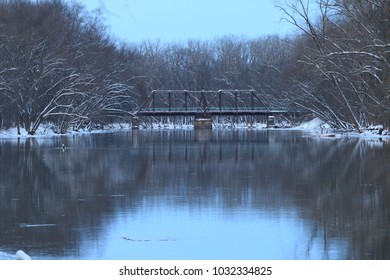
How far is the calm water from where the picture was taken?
1410 cm

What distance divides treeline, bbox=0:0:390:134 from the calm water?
20707 millimetres

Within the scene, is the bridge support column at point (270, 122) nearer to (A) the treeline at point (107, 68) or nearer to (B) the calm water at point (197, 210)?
(A) the treeline at point (107, 68)

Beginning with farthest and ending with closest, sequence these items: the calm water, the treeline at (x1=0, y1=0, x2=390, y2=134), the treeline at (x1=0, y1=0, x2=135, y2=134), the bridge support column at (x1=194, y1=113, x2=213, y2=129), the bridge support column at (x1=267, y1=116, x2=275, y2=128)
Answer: the bridge support column at (x1=194, y1=113, x2=213, y2=129)
the bridge support column at (x1=267, y1=116, x2=275, y2=128)
the treeline at (x1=0, y1=0, x2=135, y2=134)
the treeline at (x1=0, y1=0, x2=390, y2=134)
the calm water

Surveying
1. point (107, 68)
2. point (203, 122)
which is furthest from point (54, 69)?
point (203, 122)

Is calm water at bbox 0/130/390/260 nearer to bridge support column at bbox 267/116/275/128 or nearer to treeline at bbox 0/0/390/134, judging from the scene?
treeline at bbox 0/0/390/134

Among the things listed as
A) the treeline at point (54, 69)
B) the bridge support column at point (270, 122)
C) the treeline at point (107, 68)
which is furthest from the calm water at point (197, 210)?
the bridge support column at point (270, 122)

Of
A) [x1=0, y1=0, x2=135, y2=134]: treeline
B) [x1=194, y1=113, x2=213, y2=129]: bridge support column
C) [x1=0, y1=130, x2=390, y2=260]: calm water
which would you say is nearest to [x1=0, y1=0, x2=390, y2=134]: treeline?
[x1=0, y1=0, x2=135, y2=134]: treeline

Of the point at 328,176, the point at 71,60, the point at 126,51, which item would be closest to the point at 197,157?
the point at 328,176

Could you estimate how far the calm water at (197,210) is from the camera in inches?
555

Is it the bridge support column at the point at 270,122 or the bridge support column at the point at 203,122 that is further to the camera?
the bridge support column at the point at 203,122

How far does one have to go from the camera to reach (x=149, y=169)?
3105 cm

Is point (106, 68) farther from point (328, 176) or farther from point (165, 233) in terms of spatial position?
point (165, 233)

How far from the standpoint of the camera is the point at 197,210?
19.0 m

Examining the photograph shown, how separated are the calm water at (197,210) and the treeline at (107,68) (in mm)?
20707
